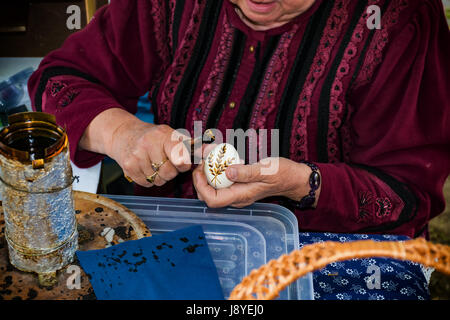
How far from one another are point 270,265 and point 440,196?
72cm

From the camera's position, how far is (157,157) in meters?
1.02

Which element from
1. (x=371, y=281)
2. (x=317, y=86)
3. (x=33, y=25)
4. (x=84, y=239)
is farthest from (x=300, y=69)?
(x=33, y=25)

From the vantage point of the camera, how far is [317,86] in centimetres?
116

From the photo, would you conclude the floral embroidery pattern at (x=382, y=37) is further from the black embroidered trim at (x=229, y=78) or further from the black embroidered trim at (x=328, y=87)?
the black embroidered trim at (x=229, y=78)

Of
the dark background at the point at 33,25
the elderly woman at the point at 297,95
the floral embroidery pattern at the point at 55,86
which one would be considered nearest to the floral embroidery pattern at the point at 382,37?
the elderly woman at the point at 297,95

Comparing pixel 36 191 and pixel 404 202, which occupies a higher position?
pixel 36 191

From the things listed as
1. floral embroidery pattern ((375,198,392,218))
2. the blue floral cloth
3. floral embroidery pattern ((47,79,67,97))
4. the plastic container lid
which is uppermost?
floral embroidery pattern ((47,79,67,97))

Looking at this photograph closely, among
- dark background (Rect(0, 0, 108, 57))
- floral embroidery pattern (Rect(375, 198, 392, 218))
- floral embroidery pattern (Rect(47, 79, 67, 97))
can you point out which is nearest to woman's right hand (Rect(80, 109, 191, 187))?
floral embroidery pattern (Rect(47, 79, 67, 97))

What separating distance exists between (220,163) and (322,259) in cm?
44

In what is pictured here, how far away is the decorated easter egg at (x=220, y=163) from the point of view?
0.99 m

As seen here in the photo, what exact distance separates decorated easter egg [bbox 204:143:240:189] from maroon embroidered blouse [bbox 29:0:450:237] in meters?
0.23

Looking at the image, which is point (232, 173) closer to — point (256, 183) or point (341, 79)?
point (256, 183)

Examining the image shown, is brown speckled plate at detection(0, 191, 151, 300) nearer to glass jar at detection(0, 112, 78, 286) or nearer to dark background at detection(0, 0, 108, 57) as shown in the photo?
glass jar at detection(0, 112, 78, 286)

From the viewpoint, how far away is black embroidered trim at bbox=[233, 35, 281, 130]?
1.18m
